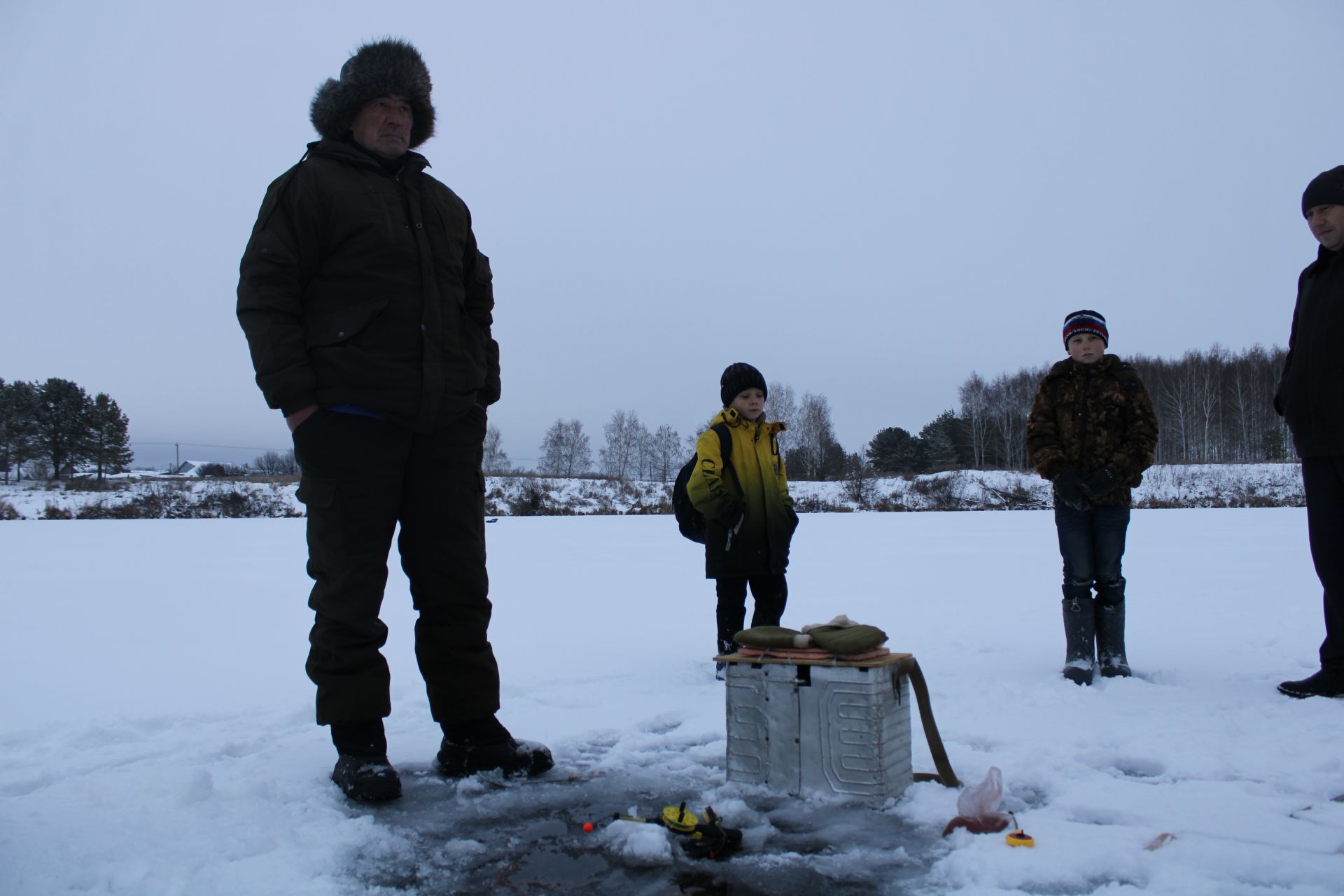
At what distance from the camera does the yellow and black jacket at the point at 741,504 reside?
3955 millimetres

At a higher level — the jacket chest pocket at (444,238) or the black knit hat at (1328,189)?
the black knit hat at (1328,189)

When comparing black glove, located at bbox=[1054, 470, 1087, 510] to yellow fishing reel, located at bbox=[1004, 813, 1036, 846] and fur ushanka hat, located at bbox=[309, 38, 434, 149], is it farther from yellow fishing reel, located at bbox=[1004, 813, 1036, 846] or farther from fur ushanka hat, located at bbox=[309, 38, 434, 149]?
fur ushanka hat, located at bbox=[309, 38, 434, 149]

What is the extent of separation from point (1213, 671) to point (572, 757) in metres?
2.89

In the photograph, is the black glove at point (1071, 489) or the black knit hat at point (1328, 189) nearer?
the black knit hat at point (1328, 189)

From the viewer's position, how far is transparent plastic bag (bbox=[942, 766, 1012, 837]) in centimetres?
205

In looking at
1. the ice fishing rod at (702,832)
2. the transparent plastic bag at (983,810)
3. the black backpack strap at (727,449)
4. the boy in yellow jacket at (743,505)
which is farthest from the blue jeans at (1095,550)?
the ice fishing rod at (702,832)

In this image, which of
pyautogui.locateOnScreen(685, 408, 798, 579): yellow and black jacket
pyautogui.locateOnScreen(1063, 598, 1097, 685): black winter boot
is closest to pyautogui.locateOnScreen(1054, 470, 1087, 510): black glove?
pyautogui.locateOnScreen(1063, 598, 1097, 685): black winter boot

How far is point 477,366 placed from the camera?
2.78 metres

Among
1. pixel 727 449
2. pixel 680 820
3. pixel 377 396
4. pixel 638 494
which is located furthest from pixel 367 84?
pixel 638 494

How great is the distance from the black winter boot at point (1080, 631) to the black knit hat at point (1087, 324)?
47.8 inches

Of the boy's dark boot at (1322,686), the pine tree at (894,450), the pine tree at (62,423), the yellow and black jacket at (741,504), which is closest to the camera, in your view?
the boy's dark boot at (1322,686)

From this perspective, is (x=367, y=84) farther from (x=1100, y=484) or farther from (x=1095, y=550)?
(x=1095, y=550)

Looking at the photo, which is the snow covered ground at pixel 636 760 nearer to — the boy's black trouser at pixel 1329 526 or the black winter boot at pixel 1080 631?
the black winter boot at pixel 1080 631

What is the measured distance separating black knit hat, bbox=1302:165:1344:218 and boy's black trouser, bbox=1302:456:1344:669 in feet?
3.39
